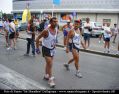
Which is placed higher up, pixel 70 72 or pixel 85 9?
pixel 85 9

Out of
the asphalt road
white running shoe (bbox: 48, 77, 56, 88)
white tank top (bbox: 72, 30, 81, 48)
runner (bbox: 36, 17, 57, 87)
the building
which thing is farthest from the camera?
the building

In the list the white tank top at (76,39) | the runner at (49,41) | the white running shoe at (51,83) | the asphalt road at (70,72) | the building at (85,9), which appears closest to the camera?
the white running shoe at (51,83)

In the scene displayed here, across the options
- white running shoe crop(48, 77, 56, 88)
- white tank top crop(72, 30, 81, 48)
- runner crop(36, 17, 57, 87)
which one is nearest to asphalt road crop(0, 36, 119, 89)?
white running shoe crop(48, 77, 56, 88)

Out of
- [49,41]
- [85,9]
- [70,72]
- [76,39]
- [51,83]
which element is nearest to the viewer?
[51,83]

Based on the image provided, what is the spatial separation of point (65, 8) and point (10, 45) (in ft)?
119

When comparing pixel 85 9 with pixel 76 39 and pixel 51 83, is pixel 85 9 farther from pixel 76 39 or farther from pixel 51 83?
pixel 51 83

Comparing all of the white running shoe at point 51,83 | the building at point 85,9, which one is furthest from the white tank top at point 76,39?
the building at point 85,9

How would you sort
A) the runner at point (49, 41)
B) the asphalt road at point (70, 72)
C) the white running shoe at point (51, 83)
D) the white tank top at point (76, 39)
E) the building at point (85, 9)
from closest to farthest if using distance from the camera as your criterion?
1. the white running shoe at point (51, 83)
2. the runner at point (49, 41)
3. the asphalt road at point (70, 72)
4. the white tank top at point (76, 39)
5. the building at point (85, 9)

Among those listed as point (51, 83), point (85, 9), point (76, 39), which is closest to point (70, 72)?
point (76, 39)

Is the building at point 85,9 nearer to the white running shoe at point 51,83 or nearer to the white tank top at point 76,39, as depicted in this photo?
the white tank top at point 76,39

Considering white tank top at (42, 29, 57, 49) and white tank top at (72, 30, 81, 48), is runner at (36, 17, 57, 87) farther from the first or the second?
white tank top at (72, 30, 81, 48)

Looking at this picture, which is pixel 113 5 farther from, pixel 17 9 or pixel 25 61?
pixel 25 61

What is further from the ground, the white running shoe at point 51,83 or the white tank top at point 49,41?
the white tank top at point 49,41

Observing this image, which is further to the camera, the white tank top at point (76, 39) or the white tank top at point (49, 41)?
the white tank top at point (76, 39)
